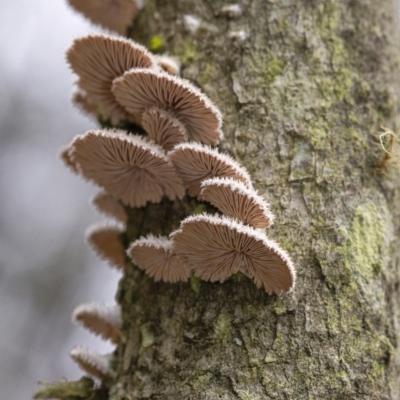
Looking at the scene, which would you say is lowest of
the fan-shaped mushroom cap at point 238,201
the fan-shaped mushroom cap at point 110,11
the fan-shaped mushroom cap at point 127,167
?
the fan-shaped mushroom cap at point 238,201

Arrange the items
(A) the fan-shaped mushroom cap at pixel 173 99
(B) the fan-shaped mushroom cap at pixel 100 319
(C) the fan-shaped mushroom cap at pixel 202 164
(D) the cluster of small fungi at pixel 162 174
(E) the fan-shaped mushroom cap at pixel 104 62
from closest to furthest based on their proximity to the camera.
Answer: (D) the cluster of small fungi at pixel 162 174 → (C) the fan-shaped mushroom cap at pixel 202 164 → (A) the fan-shaped mushroom cap at pixel 173 99 → (E) the fan-shaped mushroom cap at pixel 104 62 → (B) the fan-shaped mushroom cap at pixel 100 319

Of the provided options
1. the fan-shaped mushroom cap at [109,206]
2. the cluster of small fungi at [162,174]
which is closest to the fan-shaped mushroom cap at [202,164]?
the cluster of small fungi at [162,174]

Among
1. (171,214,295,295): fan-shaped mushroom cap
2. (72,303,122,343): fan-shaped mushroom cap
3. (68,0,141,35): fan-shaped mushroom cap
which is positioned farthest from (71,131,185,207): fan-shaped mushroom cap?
(68,0,141,35): fan-shaped mushroom cap

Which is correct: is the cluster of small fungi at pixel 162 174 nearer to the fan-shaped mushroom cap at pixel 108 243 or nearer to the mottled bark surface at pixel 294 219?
the fan-shaped mushroom cap at pixel 108 243

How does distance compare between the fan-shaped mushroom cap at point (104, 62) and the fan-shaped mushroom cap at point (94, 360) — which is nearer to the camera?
the fan-shaped mushroom cap at point (104, 62)

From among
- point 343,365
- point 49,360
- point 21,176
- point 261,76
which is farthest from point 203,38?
point 21,176

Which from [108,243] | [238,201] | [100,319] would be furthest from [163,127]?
[100,319]

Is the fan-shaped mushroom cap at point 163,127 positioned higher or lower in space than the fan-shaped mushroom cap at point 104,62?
lower

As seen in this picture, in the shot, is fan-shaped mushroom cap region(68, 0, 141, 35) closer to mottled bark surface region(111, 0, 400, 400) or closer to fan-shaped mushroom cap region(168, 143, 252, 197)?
mottled bark surface region(111, 0, 400, 400)

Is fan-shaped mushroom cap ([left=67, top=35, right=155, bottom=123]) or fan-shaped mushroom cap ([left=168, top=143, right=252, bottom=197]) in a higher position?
fan-shaped mushroom cap ([left=67, top=35, right=155, bottom=123])
